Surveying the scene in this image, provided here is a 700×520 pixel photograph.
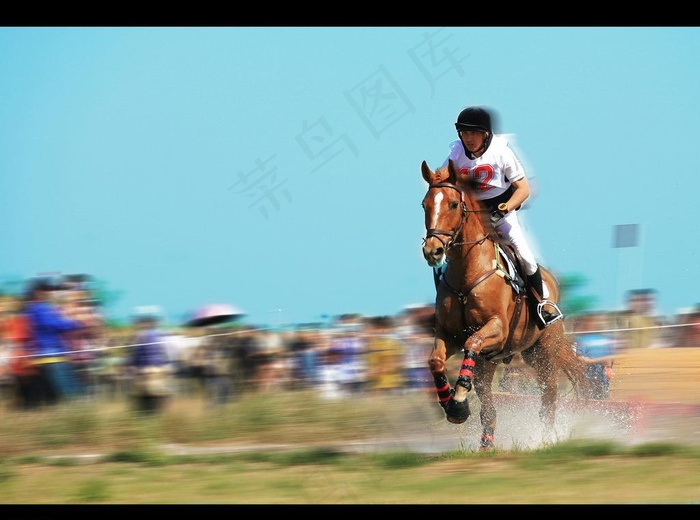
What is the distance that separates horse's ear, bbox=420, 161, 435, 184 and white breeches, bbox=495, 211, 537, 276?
99cm

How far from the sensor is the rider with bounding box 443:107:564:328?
8.21 m

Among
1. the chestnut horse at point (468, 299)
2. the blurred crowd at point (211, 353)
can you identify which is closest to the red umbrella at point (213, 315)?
the blurred crowd at point (211, 353)

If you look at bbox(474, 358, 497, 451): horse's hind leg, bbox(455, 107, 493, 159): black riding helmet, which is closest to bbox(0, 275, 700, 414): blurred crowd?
bbox(474, 358, 497, 451): horse's hind leg

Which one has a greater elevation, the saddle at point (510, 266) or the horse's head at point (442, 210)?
the horse's head at point (442, 210)

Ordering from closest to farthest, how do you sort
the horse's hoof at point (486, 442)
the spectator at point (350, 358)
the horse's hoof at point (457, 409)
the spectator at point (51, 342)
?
the horse's hoof at point (457, 409)
the horse's hoof at point (486, 442)
the spectator at point (51, 342)
the spectator at point (350, 358)

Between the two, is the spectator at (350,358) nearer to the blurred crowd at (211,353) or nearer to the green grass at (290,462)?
the blurred crowd at (211,353)

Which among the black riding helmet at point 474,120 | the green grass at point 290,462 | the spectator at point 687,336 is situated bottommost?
the green grass at point 290,462

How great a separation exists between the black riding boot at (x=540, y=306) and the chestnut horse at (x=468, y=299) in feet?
0.27

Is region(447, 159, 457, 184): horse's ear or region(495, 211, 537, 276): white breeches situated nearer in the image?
region(447, 159, 457, 184): horse's ear

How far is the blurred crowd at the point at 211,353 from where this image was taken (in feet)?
32.2

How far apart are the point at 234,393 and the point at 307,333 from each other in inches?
53.2

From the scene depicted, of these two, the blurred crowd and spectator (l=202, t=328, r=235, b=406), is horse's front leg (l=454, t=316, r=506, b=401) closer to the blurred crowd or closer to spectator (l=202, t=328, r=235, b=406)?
the blurred crowd

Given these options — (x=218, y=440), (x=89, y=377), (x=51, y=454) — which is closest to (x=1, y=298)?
(x=89, y=377)
